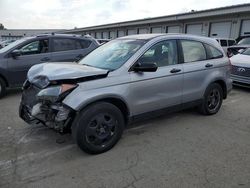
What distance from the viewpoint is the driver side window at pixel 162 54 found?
4246 millimetres

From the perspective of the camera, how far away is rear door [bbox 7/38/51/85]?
6.95 metres

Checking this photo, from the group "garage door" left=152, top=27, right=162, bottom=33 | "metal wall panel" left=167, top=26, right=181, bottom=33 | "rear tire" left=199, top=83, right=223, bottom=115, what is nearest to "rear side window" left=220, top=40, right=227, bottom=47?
"metal wall panel" left=167, top=26, right=181, bottom=33

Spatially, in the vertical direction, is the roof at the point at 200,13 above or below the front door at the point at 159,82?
above

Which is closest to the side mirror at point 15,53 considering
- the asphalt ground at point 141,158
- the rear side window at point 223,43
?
the asphalt ground at point 141,158

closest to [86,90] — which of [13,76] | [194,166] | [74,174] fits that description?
[74,174]

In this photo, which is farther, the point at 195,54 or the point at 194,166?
the point at 195,54

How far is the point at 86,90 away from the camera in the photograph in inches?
138

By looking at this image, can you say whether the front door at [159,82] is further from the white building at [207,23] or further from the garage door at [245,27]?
the garage door at [245,27]

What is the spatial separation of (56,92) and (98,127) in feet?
2.57

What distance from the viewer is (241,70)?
26.5 ft

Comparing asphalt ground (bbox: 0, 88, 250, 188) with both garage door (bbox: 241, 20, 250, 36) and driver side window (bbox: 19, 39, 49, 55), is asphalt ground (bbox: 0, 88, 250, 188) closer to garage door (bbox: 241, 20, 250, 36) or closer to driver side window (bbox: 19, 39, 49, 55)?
driver side window (bbox: 19, 39, 49, 55)

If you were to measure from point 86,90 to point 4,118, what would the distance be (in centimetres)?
271

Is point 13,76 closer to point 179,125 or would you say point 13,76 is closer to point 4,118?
point 4,118

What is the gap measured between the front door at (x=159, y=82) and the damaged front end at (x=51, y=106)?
1058mm
